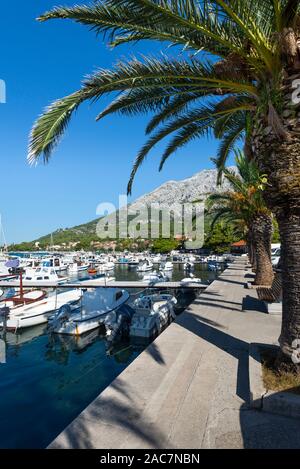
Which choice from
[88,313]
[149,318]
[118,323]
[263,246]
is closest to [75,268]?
[88,313]

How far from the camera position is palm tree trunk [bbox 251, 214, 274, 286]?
14.4 meters

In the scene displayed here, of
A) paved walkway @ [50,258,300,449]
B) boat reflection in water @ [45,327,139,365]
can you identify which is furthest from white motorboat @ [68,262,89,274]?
paved walkway @ [50,258,300,449]

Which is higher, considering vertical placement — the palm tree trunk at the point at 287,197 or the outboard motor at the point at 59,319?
the palm tree trunk at the point at 287,197

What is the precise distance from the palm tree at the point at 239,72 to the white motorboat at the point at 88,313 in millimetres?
11560

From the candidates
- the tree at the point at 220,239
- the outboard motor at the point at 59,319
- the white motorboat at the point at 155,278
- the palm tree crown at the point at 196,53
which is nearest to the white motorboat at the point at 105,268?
the white motorboat at the point at 155,278

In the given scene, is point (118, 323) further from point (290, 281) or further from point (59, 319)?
point (290, 281)

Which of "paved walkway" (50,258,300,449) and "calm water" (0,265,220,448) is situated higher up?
"paved walkway" (50,258,300,449)

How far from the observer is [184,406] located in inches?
159

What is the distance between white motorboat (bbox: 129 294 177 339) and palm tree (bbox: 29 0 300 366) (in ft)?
32.4

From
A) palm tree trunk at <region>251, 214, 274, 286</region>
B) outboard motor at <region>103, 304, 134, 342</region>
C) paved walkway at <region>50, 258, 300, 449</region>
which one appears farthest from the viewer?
palm tree trunk at <region>251, 214, 274, 286</region>

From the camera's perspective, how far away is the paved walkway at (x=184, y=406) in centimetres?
329

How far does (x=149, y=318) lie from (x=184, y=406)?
398 inches

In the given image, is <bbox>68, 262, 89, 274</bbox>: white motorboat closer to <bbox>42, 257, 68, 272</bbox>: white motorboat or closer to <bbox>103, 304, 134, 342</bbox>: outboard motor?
<bbox>42, 257, 68, 272</bbox>: white motorboat

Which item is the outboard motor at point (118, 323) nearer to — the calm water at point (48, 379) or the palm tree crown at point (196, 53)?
the calm water at point (48, 379)
